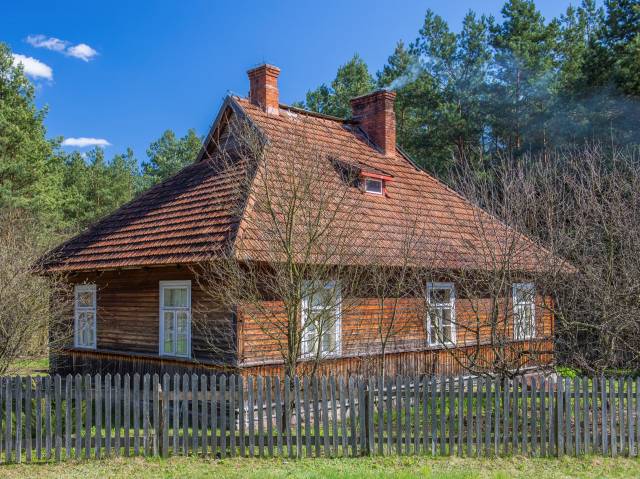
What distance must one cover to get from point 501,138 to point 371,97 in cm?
1423

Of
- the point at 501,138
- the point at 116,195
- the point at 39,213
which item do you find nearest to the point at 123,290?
the point at 39,213

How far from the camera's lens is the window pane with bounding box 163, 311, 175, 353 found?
13.2 metres

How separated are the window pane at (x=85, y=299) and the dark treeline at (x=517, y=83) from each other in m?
14.4

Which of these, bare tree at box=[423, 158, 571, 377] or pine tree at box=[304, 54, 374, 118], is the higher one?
pine tree at box=[304, 54, 374, 118]

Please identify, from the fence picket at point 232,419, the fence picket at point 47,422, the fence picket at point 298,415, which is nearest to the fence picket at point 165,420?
the fence picket at point 232,419

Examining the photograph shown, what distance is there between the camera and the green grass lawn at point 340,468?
815cm

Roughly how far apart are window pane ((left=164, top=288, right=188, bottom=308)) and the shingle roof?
92 centimetres

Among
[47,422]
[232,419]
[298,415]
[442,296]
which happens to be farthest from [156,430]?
[442,296]

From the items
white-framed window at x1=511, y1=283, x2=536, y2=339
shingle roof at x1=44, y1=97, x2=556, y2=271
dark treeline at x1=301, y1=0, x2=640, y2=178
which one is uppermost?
dark treeline at x1=301, y1=0, x2=640, y2=178

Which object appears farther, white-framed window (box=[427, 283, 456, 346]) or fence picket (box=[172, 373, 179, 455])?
white-framed window (box=[427, 283, 456, 346])

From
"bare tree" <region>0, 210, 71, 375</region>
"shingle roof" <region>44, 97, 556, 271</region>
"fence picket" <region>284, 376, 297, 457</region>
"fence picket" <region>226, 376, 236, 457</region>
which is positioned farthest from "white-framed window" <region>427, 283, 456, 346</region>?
"bare tree" <region>0, 210, 71, 375</region>

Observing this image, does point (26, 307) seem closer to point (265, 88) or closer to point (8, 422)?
point (8, 422)

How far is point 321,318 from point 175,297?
12.5 feet

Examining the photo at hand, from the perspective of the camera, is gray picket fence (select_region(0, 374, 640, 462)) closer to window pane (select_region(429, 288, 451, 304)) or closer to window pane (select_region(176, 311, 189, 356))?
window pane (select_region(176, 311, 189, 356))
